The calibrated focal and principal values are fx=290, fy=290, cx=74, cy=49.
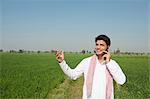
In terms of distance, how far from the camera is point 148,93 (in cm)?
A: 1112

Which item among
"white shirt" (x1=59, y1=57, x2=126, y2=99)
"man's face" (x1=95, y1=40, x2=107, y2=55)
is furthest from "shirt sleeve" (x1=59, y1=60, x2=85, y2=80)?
"man's face" (x1=95, y1=40, x2=107, y2=55)

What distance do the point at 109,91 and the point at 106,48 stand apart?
1.71ft

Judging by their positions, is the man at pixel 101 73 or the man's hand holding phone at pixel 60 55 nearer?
the man at pixel 101 73

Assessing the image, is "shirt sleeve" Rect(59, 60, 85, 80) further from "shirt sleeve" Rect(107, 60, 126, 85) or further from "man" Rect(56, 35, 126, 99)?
"shirt sleeve" Rect(107, 60, 126, 85)

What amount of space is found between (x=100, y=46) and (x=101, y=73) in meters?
0.34

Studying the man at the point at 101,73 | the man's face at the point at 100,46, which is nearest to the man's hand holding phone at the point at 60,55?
the man at the point at 101,73

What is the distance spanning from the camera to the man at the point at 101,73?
11.4 ft

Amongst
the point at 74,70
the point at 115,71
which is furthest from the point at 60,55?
the point at 115,71

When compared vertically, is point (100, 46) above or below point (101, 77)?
above

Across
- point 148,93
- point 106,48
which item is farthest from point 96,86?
point 148,93

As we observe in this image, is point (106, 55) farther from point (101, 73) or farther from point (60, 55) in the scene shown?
point (60, 55)

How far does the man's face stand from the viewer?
349 centimetres

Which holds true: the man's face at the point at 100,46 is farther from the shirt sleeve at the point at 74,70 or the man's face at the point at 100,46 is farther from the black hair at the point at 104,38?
the shirt sleeve at the point at 74,70

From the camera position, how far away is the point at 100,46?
3.51 meters
